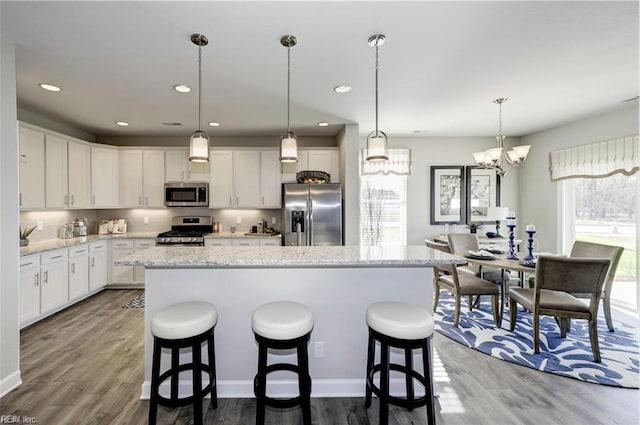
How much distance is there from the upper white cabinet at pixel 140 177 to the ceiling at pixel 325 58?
98cm

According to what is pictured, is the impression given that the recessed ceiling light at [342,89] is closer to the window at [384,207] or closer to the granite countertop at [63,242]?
the window at [384,207]

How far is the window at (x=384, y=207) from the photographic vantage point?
5.55 meters

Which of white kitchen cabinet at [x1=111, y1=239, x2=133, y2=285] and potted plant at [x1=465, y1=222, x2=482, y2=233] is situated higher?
potted plant at [x1=465, y1=222, x2=482, y2=233]

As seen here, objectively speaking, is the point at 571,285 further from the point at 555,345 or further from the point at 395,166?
the point at 395,166

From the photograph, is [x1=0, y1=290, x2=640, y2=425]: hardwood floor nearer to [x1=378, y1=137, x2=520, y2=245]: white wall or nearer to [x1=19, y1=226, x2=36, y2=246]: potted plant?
[x1=19, y1=226, x2=36, y2=246]: potted plant

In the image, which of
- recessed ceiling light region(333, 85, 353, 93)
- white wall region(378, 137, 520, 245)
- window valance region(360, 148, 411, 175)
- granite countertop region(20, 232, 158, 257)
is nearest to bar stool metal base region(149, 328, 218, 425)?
recessed ceiling light region(333, 85, 353, 93)

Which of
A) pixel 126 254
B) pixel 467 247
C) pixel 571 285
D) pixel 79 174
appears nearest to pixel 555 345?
pixel 571 285

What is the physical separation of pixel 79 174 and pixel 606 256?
277 inches

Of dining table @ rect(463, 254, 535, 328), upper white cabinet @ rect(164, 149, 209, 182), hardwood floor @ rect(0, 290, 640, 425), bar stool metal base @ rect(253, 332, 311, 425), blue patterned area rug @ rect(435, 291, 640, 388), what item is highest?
upper white cabinet @ rect(164, 149, 209, 182)

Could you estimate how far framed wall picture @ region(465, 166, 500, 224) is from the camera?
5488 mm

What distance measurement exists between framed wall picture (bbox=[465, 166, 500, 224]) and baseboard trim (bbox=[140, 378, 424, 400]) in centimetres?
421

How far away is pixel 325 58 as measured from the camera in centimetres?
249

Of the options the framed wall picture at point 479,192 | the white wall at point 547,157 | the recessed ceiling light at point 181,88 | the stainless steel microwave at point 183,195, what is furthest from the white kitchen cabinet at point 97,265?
the white wall at point 547,157

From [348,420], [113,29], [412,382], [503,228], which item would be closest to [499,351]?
[412,382]
